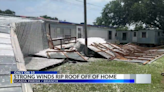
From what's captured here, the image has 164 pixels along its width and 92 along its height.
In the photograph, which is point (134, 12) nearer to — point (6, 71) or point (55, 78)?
point (55, 78)

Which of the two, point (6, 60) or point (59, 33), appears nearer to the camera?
point (6, 60)

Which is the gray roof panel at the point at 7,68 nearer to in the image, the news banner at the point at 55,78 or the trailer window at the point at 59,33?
the news banner at the point at 55,78

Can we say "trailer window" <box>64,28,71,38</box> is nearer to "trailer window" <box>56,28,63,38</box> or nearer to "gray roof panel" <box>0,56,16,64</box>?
"trailer window" <box>56,28,63,38</box>

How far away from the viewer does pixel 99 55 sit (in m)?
9.48

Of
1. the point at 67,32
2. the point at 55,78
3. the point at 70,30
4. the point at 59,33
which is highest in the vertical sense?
the point at 70,30

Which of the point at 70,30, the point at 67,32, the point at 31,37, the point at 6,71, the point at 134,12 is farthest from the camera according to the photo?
the point at 134,12

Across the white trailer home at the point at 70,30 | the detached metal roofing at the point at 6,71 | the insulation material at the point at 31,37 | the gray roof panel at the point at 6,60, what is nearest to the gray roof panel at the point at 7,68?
the detached metal roofing at the point at 6,71

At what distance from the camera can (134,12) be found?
850 inches

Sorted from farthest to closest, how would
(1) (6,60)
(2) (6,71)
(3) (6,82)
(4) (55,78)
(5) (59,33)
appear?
1. (5) (59,33)
2. (4) (55,78)
3. (1) (6,60)
4. (2) (6,71)
5. (3) (6,82)

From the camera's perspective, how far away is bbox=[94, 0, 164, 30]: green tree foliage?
20.8m

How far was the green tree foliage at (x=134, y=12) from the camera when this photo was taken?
20.8 metres

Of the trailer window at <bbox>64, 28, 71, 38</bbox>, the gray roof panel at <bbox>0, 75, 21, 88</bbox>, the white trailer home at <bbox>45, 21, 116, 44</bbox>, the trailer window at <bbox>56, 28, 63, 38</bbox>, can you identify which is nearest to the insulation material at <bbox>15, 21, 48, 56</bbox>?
the white trailer home at <bbox>45, 21, 116, 44</bbox>

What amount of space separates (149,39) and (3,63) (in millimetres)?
21589

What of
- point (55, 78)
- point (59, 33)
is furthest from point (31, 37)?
point (55, 78)
